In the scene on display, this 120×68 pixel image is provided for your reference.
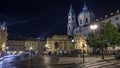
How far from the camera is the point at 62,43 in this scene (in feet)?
435

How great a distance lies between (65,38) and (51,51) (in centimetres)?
1286

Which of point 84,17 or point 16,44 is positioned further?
point 16,44

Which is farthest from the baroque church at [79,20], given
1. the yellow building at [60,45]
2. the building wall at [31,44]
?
the building wall at [31,44]

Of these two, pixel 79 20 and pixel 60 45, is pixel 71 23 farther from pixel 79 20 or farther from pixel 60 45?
pixel 60 45

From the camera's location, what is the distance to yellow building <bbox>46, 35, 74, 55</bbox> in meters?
130

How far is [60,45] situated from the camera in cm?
13188

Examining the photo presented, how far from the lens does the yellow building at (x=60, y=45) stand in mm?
129875

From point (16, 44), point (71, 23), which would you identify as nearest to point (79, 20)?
point (71, 23)

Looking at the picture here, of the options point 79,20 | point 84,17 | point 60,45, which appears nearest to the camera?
point 60,45

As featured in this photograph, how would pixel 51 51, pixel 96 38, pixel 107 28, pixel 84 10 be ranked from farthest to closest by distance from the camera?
pixel 84 10
pixel 51 51
pixel 96 38
pixel 107 28

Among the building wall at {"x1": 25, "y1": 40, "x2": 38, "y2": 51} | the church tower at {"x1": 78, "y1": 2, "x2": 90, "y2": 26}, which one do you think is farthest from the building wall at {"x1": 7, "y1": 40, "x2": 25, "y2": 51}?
the church tower at {"x1": 78, "y1": 2, "x2": 90, "y2": 26}

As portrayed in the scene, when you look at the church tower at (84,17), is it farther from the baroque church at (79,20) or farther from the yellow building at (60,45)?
the yellow building at (60,45)

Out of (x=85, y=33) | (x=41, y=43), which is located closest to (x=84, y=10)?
(x=85, y=33)

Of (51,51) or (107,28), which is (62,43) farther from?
(107,28)
